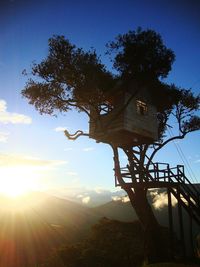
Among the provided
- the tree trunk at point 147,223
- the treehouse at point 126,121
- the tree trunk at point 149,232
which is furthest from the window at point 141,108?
the tree trunk at point 149,232

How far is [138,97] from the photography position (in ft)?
79.7

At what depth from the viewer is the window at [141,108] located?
24275mm

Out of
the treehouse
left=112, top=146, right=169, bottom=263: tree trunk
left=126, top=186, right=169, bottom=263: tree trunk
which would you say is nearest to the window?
the treehouse

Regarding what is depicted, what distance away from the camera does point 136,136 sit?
2359 cm

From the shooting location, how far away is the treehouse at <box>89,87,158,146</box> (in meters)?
22.0

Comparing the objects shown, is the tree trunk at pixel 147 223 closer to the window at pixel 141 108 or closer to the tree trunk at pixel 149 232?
the tree trunk at pixel 149 232

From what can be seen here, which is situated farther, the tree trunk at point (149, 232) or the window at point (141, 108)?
the window at point (141, 108)

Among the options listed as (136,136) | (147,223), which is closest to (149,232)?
(147,223)

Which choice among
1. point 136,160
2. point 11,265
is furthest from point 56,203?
point 136,160

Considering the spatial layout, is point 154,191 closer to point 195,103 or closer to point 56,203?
point 195,103

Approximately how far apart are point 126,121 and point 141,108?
3543mm

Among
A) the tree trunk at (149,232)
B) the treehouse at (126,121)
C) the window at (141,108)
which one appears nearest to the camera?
the tree trunk at (149,232)

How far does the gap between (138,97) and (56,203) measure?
406 feet

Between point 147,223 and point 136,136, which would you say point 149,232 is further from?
point 136,136
